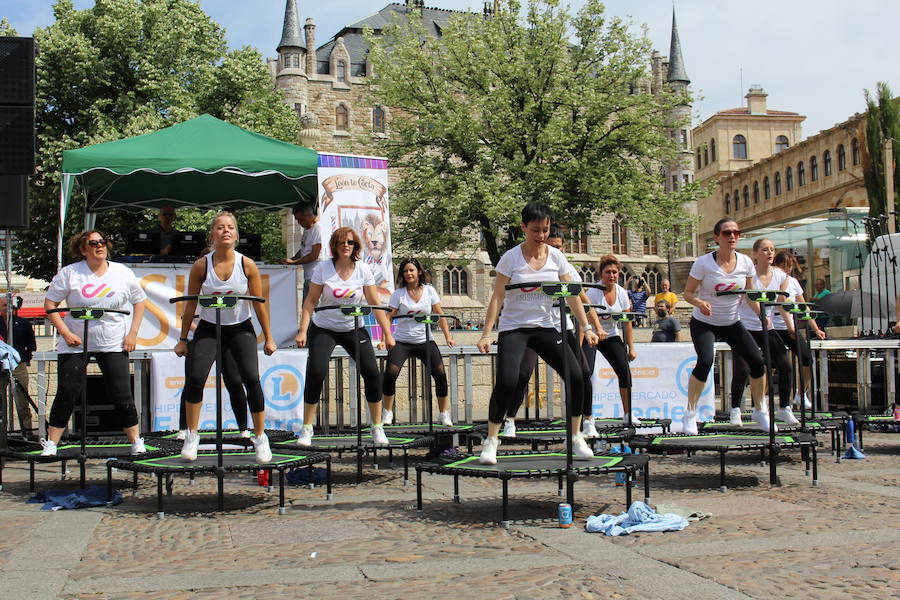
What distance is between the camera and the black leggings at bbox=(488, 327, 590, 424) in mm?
6508

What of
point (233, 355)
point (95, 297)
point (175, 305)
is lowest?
point (233, 355)

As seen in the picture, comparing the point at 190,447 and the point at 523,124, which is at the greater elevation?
the point at 523,124

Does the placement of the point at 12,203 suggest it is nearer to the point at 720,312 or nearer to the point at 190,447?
the point at 190,447

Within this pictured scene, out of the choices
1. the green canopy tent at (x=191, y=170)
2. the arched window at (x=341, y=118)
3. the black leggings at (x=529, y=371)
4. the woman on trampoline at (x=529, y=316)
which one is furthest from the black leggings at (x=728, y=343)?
the arched window at (x=341, y=118)

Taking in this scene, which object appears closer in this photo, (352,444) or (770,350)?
(352,444)

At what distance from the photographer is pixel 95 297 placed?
778 cm

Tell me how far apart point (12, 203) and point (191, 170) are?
4.86 meters

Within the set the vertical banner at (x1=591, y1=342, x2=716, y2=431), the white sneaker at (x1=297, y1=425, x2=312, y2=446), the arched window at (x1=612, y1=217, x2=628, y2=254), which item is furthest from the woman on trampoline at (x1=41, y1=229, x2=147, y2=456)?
the arched window at (x1=612, y1=217, x2=628, y2=254)

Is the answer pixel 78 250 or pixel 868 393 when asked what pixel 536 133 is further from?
pixel 78 250

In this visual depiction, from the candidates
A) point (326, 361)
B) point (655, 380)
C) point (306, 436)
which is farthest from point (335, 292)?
point (655, 380)

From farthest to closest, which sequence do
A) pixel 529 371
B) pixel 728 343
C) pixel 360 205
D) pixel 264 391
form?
pixel 360 205 → pixel 264 391 → pixel 728 343 → pixel 529 371

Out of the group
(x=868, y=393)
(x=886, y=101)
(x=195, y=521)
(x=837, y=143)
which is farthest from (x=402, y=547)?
(x=837, y=143)

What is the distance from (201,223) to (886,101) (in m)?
29.7

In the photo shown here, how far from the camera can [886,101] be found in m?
42.0
